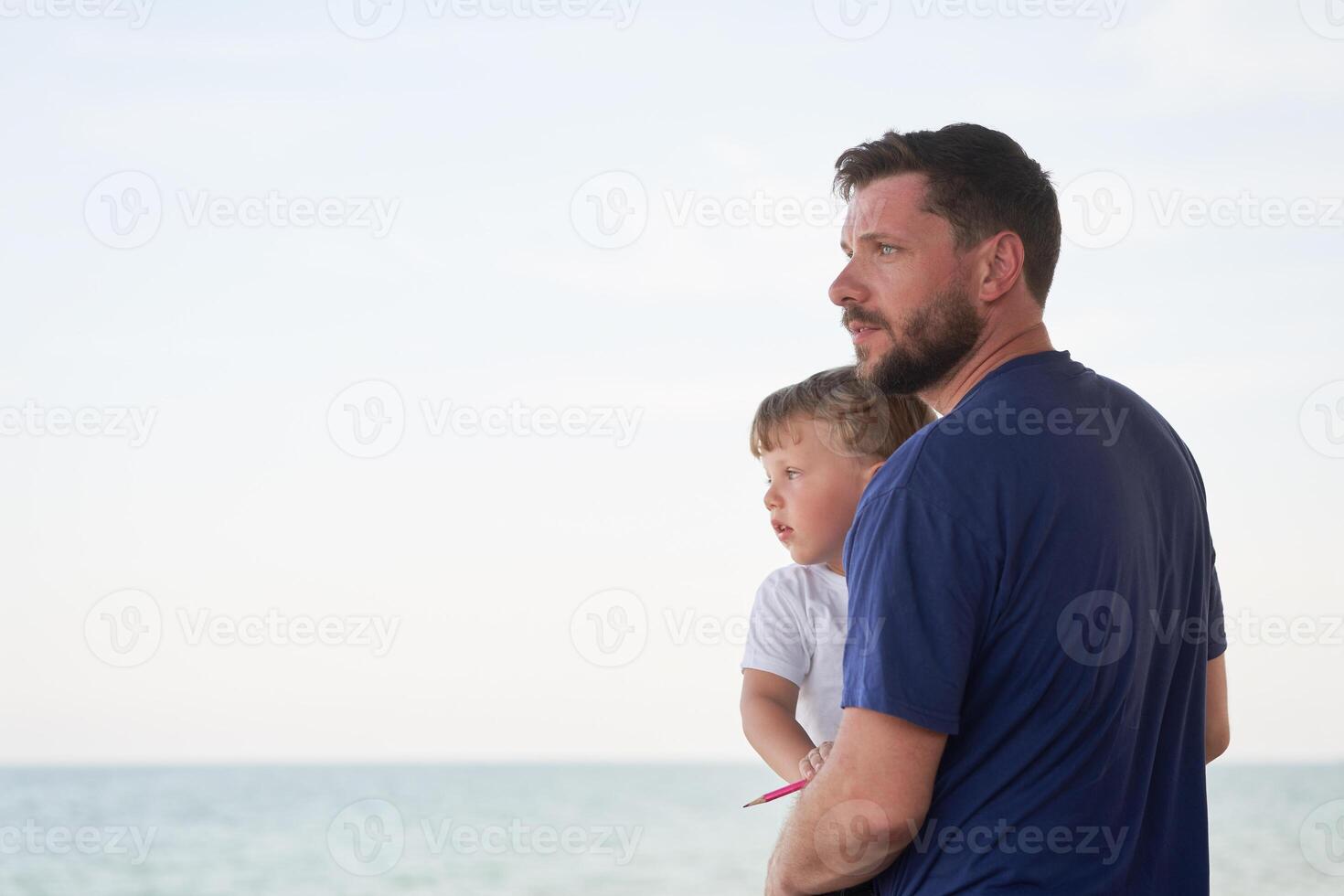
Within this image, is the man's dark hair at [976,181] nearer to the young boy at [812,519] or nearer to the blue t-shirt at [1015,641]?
the blue t-shirt at [1015,641]

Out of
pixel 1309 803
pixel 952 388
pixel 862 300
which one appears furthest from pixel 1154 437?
pixel 1309 803

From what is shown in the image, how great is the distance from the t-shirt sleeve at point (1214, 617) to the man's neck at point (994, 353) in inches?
15.1

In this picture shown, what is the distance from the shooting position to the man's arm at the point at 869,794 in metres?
1.42

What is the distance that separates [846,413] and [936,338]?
0.58 meters

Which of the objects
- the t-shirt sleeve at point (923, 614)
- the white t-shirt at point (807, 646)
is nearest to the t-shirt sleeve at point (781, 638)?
the white t-shirt at point (807, 646)

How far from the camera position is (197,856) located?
720 inches

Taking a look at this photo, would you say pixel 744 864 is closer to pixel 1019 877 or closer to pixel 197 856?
pixel 197 856

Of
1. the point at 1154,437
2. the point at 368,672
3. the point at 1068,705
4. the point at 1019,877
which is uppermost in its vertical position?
the point at 1154,437

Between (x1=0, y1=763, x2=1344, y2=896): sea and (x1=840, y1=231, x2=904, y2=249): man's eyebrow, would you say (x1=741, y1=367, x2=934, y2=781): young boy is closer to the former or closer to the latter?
(x1=840, y1=231, x2=904, y2=249): man's eyebrow

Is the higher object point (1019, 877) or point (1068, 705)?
point (1068, 705)

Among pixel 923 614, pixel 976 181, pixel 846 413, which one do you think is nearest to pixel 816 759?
pixel 923 614

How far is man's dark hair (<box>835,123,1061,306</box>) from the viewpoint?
5.80ft

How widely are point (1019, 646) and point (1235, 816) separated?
22010mm

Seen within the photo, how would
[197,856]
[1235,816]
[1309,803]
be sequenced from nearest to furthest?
[197,856] → [1235,816] → [1309,803]
